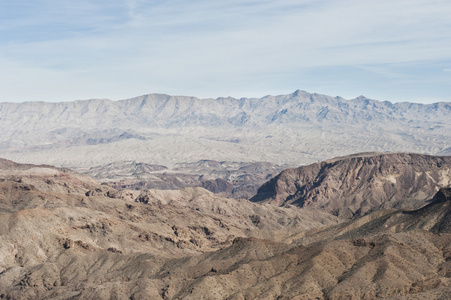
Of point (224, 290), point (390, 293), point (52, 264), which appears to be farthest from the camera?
point (52, 264)

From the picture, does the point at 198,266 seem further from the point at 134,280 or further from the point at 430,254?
the point at 430,254

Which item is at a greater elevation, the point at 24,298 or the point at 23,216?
the point at 23,216

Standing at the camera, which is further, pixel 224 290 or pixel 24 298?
pixel 24 298

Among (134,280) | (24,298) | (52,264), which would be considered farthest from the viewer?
(52,264)

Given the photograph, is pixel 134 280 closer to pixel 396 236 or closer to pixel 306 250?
pixel 306 250

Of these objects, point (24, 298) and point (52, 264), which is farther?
point (52, 264)

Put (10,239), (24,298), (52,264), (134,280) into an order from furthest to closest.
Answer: (10,239) < (52,264) < (24,298) < (134,280)

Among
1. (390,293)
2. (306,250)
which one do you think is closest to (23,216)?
(306,250)

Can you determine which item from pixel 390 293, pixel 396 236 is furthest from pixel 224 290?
pixel 396 236

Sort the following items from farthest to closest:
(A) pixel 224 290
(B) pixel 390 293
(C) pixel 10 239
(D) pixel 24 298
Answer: (C) pixel 10 239 → (D) pixel 24 298 → (A) pixel 224 290 → (B) pixel 390 293
